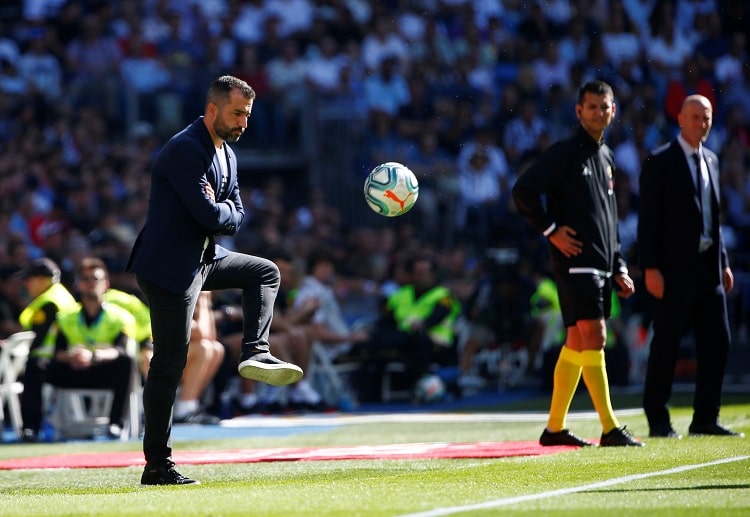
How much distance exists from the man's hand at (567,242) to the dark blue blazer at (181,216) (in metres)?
2.45

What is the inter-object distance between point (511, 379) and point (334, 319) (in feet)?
8.72

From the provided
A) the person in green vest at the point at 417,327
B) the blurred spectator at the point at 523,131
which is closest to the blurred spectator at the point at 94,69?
the blurred spectator at the point at 523,131

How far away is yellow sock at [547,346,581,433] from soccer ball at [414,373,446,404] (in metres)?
7.43

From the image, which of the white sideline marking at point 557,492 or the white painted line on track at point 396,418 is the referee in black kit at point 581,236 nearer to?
the white sideline marking at point 557,492

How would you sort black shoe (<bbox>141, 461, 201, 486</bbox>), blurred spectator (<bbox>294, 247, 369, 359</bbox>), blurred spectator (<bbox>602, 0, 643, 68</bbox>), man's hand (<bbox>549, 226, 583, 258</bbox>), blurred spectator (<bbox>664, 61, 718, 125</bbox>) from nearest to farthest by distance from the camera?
1. black shoe (<bbox>141, 461, 201, 486</bbox>)
2. man's hand (<bbox>549, 226, 583, 258</bbox>)
3. blurred spectator (<bbox>294, 247, 369, 359</bbox>)
4. blurred spectator (<bbox>664, 61, 718, 125</bbox>)
5. blurred spectator (<bbox>602, 0, 643, 68</bbox>)

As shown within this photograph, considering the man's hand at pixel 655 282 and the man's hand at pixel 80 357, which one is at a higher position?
the man's hand at pixel 655 282

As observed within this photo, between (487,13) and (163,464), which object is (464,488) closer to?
(163,464)

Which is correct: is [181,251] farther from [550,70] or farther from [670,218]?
[550,70]

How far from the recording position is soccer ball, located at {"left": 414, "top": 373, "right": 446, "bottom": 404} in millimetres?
17328

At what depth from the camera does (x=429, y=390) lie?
17.3 m

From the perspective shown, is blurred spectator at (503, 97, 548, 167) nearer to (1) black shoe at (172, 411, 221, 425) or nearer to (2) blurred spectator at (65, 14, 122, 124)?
(2) blurred spectator at (65, 14, 122, 124)

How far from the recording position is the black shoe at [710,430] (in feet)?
33.7

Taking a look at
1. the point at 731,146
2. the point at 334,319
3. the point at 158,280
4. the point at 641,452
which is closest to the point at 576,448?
the point at 641,452

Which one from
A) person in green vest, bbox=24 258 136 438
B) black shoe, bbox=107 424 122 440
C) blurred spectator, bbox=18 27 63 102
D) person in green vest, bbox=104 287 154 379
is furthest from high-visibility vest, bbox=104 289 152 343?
blurred spectator, bbox=18 27 63 102
